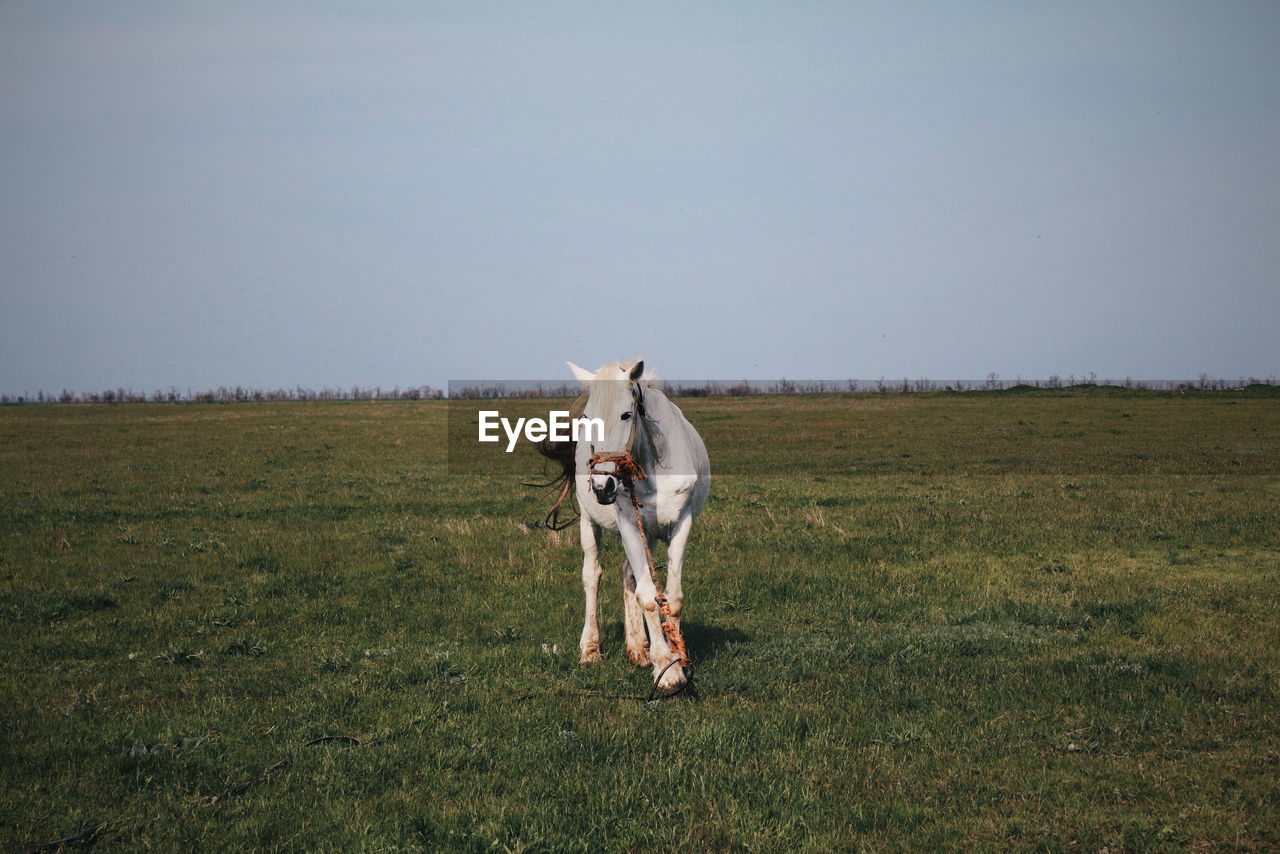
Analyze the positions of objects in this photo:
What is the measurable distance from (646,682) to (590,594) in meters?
1.48

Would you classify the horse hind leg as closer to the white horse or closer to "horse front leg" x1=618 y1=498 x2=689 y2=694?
the white horse

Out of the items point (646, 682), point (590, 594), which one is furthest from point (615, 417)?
point (590, 594)

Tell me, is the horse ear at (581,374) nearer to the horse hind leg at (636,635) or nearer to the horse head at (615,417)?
the horse head at (615,417)

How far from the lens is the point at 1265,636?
381 inches

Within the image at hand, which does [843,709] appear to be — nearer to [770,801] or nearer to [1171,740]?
[770,801]

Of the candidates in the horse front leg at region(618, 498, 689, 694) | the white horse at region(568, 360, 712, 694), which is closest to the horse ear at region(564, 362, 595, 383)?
the white horse at region(568, 360, 712, 694)

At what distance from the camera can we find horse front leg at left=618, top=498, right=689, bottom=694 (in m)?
8.06

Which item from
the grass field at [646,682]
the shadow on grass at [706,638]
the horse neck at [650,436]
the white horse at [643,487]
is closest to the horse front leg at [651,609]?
the white horse at [643,487]

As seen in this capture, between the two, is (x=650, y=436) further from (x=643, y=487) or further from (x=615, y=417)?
(x=615, y=417)

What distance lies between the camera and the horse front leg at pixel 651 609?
806cm

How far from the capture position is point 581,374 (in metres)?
8.27

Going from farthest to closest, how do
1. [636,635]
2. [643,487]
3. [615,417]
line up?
[636,635] → [643,487] → [615,417]

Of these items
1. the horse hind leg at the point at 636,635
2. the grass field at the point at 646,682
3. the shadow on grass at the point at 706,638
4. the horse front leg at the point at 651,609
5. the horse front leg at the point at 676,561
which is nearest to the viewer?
the grass field at the point at 646,682

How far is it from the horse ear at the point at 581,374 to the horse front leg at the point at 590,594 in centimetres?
206
